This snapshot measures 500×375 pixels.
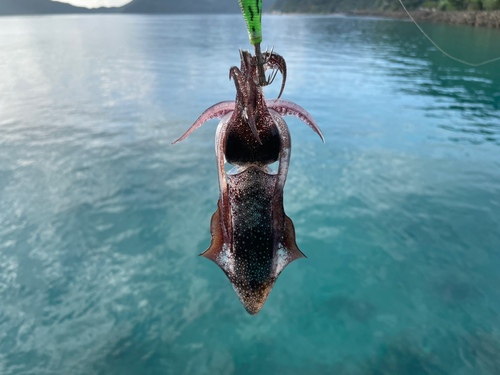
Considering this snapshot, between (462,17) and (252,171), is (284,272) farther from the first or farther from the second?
(462,17)

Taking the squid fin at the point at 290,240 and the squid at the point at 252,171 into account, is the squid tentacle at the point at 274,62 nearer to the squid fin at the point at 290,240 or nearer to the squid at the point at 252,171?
the squid at the point at 252,171

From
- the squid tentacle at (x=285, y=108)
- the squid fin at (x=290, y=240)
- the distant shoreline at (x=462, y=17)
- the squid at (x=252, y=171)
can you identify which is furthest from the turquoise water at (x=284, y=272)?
the distant shoreline at (x=462, y=17)

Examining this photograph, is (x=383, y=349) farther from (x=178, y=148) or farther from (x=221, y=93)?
(x=221, y=93)

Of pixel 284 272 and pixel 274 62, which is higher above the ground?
pixel 274 62

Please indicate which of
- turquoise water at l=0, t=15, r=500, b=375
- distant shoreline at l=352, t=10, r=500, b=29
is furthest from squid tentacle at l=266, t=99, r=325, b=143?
distant shoreline at l=352, t=10, r=500, b=29

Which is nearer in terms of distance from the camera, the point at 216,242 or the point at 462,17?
the point at 216,242

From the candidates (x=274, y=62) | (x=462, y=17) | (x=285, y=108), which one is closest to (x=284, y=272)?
(x=285, y=108)
